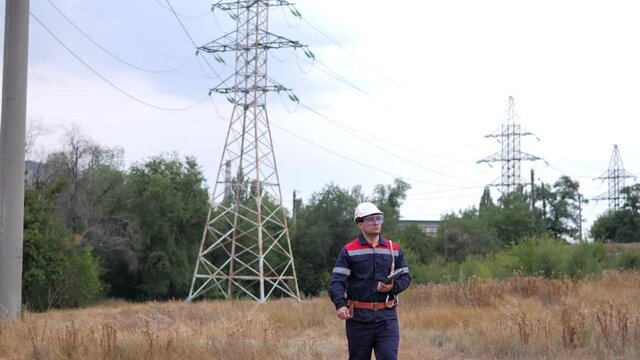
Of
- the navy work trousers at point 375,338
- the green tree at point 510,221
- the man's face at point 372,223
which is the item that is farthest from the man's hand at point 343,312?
the green tree at point 510,221

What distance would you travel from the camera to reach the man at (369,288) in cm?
689

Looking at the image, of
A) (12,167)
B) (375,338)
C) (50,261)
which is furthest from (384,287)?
(50,261)

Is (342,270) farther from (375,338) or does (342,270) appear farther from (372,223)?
(375,338)

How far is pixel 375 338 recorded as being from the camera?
6980 mm

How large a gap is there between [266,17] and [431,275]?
51.5 feet

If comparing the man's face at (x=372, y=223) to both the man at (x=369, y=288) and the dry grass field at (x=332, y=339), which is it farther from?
the dry grass field at (x=332, y=339)

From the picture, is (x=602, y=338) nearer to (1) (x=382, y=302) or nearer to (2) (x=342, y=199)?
(1) (x=382, y=302)

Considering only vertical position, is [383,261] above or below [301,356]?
above

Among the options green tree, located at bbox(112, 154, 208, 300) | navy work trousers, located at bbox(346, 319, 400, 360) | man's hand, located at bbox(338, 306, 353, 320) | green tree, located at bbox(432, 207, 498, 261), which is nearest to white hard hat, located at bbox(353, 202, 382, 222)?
man's hand, located at bbox(338, 306, 353, 320)

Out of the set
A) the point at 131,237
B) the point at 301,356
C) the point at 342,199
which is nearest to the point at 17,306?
the point at 301,356

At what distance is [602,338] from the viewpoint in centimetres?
1012

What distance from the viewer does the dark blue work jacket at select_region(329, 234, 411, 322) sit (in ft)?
22.6

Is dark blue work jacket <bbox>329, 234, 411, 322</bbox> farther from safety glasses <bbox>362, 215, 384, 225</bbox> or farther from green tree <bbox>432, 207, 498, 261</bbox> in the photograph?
green tree <bbox>432, 207, 498, 261</bbox>

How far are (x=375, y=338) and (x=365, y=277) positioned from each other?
0.58 metres
